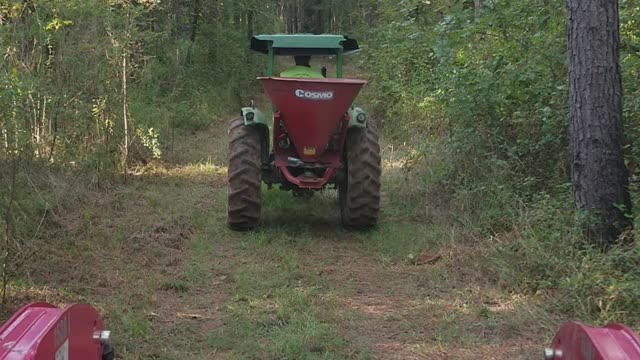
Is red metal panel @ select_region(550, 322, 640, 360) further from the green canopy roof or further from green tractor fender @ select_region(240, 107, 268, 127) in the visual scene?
the green canopy roof

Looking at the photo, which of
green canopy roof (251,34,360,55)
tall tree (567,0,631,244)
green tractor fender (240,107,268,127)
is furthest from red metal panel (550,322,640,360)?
green canopy roof (251,34,360,55)

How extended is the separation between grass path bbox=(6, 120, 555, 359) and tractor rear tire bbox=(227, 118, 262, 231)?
0.63 ft

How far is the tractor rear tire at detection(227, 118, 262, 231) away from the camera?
713 centimetres

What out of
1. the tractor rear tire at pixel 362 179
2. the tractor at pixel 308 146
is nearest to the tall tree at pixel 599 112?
the tractor at pixel 308 146

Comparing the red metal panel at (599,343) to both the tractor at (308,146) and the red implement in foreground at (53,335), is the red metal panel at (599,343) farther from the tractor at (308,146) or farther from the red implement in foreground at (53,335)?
the tractor at (308,146)

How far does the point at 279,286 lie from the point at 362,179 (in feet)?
6.53

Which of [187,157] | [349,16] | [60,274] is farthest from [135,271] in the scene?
[349,16]

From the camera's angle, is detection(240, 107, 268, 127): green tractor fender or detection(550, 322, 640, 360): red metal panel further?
detection(240, 107, 268, 127): green tractor fender

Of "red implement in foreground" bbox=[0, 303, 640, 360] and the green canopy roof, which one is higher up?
the green canopy roof

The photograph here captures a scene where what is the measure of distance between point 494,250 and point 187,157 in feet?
24.5

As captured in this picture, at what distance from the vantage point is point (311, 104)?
22.1 ft

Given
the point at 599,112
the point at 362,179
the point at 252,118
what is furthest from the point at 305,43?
the point at 599,112

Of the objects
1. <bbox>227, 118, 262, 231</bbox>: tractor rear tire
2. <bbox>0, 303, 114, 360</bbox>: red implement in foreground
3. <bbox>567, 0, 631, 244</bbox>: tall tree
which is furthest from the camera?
<bbox>227, 118, 262, 231</bbox>: tractor rear tire

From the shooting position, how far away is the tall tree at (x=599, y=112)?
526 cm
